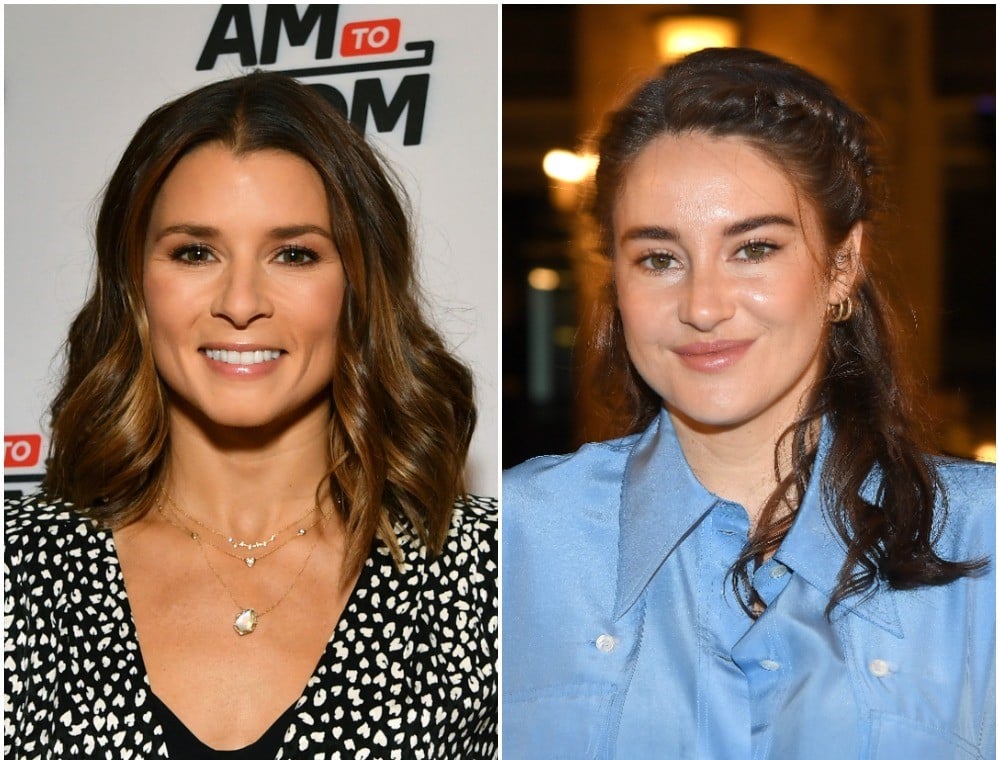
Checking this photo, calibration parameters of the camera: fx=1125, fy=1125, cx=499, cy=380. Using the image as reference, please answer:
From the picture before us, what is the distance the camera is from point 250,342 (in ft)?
6.04

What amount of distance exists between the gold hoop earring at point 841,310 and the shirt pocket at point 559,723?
0.63 m

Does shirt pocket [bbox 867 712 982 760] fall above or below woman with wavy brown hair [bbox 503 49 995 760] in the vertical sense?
below

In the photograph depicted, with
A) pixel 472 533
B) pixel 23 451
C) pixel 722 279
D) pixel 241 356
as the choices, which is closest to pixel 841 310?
pixel 722 279

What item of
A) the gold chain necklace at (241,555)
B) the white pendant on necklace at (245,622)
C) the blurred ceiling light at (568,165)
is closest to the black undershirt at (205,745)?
the white pendant on necklace at (245,622)

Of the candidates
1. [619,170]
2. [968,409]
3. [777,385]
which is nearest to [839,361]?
[777,385]

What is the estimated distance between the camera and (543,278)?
7.64 feet

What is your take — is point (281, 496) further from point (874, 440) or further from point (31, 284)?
point (874, 440)

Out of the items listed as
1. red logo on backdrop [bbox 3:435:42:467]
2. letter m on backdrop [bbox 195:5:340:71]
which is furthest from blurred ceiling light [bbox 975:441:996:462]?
red logo on backdrop [bbox 3:435:42:467]

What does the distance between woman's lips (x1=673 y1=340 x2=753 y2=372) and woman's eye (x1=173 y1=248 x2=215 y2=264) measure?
776mm

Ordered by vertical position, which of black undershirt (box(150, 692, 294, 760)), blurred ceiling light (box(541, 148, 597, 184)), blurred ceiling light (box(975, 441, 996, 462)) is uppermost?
blurred ceiling light (box(541, 148, 597, 184))

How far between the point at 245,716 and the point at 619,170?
1.02 m

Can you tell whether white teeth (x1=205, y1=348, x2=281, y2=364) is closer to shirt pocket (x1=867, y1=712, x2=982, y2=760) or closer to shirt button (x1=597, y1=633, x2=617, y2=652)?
shirt button (x1=597, y1=633, x2=617, y2=652)

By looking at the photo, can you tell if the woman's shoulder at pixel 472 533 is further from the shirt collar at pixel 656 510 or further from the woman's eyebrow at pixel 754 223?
the woman's eyebrow at pixel 754 223

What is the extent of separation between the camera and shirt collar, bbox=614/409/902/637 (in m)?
1.57
